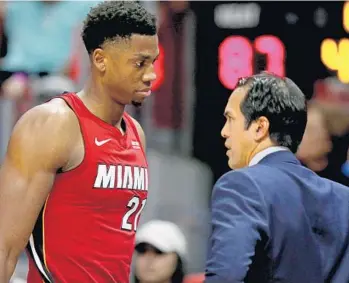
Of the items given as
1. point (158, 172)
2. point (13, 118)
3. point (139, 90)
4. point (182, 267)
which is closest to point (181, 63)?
point (158, 172)

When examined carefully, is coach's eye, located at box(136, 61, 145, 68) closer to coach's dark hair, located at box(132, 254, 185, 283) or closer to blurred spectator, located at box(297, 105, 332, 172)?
coach's dark hair, located at box(132, 254, 185, 283)

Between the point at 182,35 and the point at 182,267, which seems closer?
the point at 182,267

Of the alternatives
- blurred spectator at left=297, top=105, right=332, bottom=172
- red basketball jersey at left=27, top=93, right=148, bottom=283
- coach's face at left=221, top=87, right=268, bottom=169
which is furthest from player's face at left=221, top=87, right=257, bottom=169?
blurred spectator at left=297, top=105, right=332, bottom=172

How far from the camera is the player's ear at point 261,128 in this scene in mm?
3740

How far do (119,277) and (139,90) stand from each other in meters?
0.70

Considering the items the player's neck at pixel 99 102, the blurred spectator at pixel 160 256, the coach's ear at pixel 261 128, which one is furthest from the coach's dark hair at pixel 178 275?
the coach's ear at pixel 261 128

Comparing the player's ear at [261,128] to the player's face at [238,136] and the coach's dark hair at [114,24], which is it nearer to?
the player's face at [238,136]

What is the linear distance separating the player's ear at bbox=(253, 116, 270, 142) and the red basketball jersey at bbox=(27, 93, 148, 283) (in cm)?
62

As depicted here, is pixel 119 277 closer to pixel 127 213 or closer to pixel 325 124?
pixel 127 213

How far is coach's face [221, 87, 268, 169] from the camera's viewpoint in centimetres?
375

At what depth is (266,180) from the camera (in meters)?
3.59

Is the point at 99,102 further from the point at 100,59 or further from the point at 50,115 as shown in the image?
the point at 50,115

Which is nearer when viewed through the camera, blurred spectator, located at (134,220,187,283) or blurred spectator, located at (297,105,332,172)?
blurred spectator, located at (134,220,187,283)

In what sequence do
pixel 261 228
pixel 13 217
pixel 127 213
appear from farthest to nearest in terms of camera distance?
pixel 127 213, pixel 13 217, pixel 261 228
